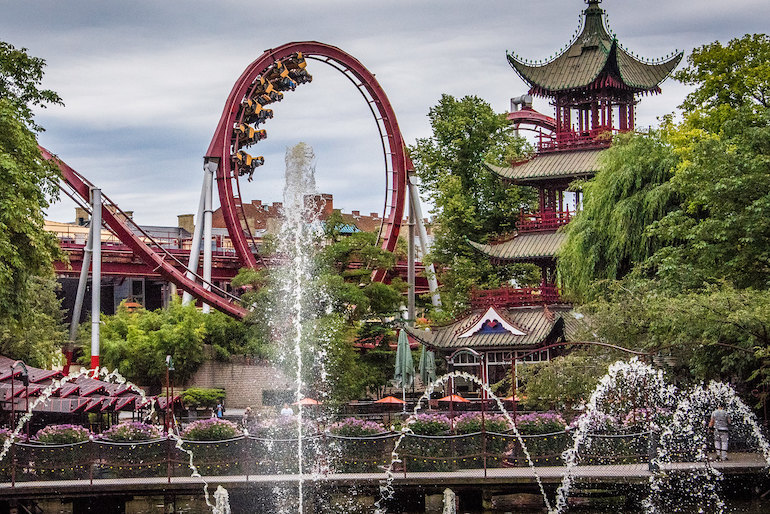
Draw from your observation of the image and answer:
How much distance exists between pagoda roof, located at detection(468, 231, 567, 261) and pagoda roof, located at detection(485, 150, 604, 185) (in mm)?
1831

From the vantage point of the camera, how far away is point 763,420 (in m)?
26.2

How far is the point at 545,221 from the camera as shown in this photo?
41.8 meters

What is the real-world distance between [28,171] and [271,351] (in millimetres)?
12365

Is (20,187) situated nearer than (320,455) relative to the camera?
No

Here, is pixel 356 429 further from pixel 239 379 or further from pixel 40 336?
pixel 239 379

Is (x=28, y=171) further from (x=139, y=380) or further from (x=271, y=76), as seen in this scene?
(x=271, y=76)

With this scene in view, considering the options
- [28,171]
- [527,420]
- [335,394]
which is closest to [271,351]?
[335,394]

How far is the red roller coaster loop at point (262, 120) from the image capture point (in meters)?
49.7

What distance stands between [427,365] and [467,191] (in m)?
9.89

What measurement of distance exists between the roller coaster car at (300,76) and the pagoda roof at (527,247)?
46.8 feet

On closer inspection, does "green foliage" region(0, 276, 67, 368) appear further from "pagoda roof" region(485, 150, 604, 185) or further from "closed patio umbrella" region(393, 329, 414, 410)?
"pagoda roof" region(485, 150, 604, 185)

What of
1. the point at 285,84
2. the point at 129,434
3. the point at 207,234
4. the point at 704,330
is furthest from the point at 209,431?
the point at 285,84

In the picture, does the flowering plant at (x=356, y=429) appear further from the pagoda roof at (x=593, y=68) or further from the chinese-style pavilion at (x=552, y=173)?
the pagoda roof at (x=593, y=68)

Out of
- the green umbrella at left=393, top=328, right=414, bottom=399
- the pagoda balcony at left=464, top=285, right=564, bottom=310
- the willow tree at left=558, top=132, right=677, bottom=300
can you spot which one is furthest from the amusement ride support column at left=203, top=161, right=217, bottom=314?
the willow tree at left=558, top=132, right=677, bottom=300
